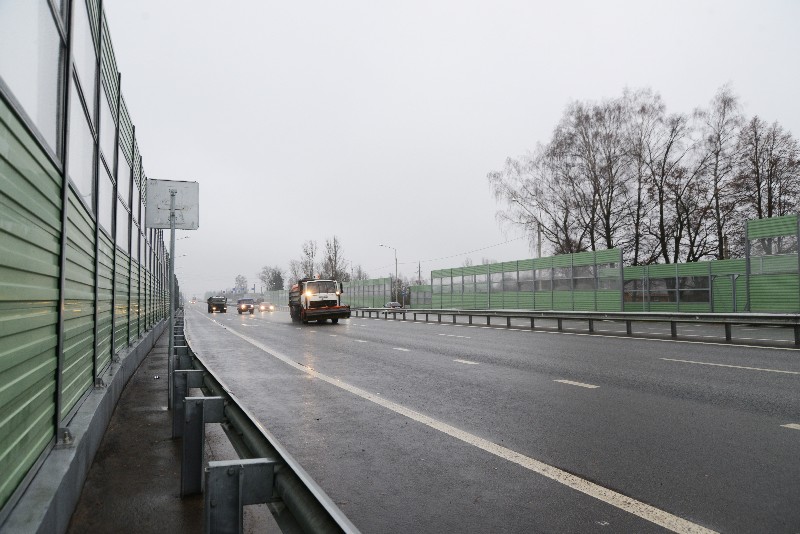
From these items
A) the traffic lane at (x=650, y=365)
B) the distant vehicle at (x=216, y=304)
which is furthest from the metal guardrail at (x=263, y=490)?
the distant vehicle at (x=216, y=304)

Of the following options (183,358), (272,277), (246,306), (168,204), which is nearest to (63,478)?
(183,358)

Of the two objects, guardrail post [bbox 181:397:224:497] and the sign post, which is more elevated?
the sign post

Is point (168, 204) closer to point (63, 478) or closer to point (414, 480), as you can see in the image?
point (63, 478)

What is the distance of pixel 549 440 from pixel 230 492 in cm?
406

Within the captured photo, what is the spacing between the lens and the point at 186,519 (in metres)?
3.91

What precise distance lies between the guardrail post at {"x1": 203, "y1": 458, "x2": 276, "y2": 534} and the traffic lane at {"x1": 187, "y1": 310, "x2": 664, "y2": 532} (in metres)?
1.47

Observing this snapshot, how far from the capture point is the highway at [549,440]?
3920 mm

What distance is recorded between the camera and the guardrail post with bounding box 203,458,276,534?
2.45m

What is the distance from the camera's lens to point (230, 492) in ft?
8.11

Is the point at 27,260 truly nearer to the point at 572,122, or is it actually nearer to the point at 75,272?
the point at 75,272

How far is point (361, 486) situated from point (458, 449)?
4.31 feet

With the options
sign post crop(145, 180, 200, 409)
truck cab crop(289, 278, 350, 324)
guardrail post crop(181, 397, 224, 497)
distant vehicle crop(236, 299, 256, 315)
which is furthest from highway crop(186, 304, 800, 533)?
distant vehicle crop(236, 299, 256, 315)

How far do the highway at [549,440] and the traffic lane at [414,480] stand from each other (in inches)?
0.7

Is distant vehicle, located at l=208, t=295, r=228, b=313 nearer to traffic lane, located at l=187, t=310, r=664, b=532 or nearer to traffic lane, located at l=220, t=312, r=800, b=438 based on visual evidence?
traffic lane, located at l=220, t=312, r=800, b=438
